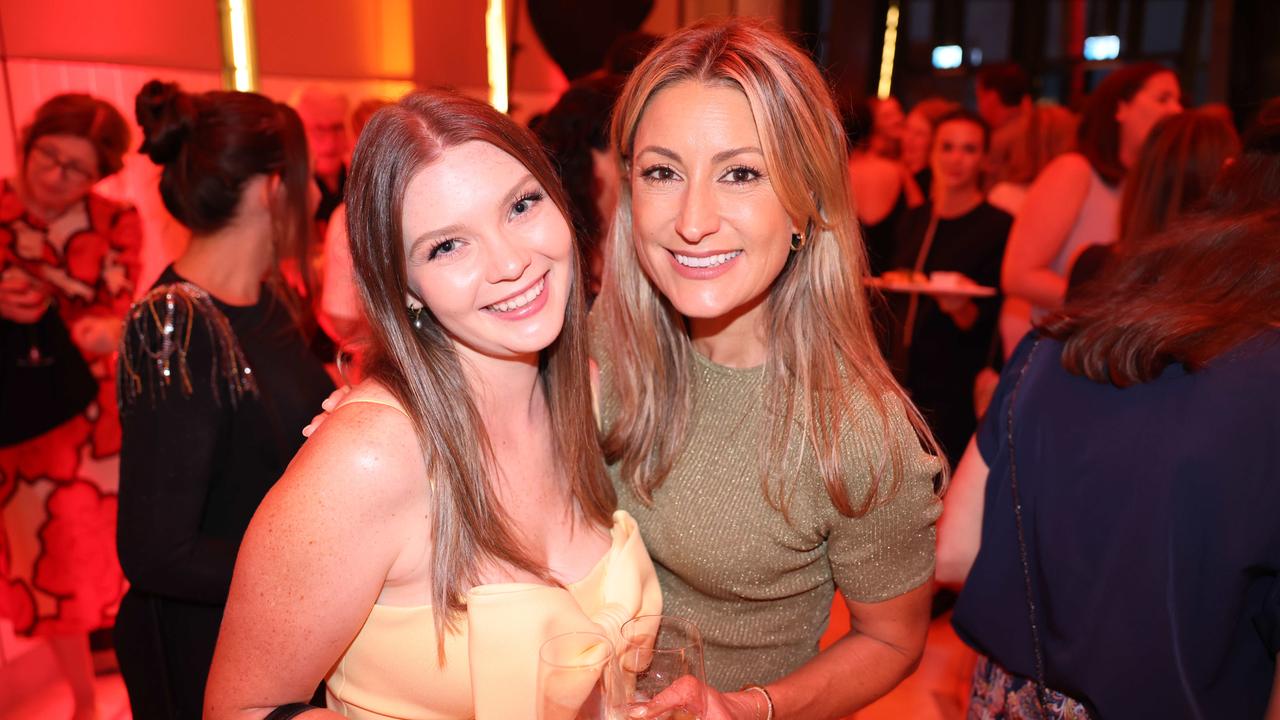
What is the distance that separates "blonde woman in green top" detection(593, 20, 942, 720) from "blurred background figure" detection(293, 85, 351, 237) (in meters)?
2.90

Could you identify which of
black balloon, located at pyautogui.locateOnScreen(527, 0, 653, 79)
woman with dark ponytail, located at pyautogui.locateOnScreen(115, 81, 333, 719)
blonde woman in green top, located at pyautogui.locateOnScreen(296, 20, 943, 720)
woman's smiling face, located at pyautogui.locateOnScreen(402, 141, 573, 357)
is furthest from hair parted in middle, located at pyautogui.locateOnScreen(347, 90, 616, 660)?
black balloon, located at pyautogui.locateOnScreen(527, 0, 653, 79)

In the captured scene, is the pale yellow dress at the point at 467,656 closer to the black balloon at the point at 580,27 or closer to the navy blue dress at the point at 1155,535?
the navy blue dress at the point at 1155,535

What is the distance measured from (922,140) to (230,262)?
4732 mm

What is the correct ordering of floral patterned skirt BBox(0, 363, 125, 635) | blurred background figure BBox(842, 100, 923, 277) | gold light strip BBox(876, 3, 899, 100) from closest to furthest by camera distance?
floral patterned skirt BBox(0, 363, 125, 635), blurred background figure BBox(842, 100, 923, 277), gold light strip BBox(876, 3, 899, 100)

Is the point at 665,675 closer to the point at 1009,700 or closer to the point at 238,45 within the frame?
the point at 1009,700

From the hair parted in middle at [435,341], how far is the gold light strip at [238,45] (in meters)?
2.91

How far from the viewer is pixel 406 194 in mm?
1382

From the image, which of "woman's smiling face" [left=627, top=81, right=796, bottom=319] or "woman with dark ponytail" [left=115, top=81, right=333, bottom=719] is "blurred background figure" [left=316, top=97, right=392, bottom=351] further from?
"woman's smiling face" [left=627, top=81, right=796, bottom=319]

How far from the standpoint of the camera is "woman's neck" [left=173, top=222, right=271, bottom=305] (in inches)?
85.3

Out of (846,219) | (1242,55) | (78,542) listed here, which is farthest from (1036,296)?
(1242,55)

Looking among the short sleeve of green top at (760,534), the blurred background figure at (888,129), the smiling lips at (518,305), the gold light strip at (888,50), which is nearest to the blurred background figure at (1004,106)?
the blurred background figure at (888,129)

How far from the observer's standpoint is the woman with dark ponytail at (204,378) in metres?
1.89

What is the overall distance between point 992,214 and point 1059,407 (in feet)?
8.89

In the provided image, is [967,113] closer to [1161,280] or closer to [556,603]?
[1161,280]
